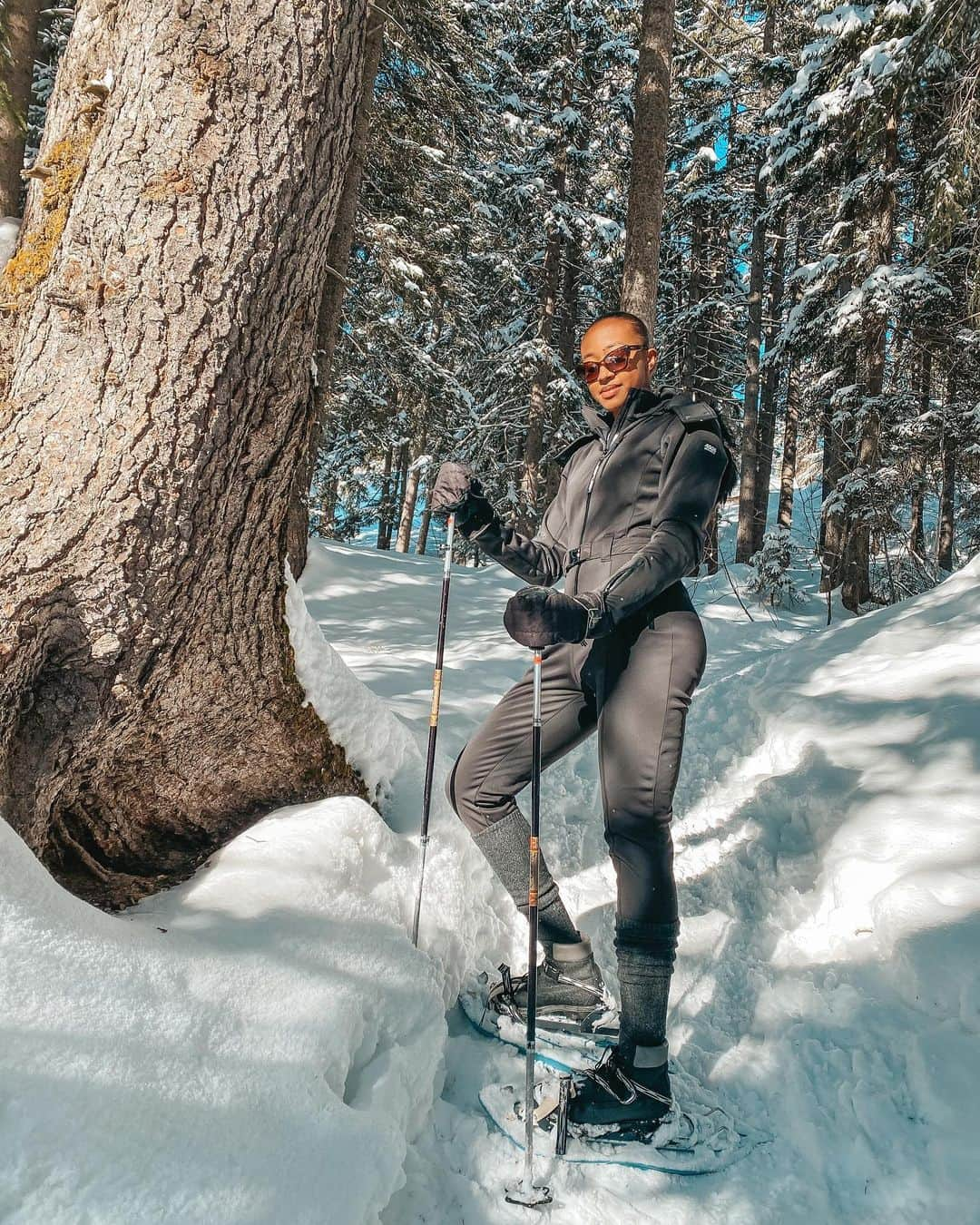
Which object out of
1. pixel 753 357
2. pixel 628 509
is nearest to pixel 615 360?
pixel 628 509

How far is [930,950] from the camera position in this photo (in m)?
2.34

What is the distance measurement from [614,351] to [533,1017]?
2.18 meters

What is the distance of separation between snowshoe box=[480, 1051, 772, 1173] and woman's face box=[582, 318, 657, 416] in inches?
87.4

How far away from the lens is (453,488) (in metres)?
2.63

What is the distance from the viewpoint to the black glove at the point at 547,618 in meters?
2.01

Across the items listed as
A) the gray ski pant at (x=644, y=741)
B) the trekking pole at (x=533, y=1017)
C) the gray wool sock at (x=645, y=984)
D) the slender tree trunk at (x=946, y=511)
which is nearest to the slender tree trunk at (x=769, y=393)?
the slender tree trunk at (x=946, y=511)

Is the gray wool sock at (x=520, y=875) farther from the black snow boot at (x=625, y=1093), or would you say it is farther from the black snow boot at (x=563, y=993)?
the black snow boot at (x=625, y=1093)

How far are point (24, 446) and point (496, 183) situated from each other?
15602 mm

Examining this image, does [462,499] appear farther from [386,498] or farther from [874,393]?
[386,498]

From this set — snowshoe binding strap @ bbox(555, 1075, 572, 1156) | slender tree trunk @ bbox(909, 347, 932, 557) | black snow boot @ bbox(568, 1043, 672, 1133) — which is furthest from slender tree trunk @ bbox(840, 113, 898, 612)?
snowshoe binding strap @ bbox(555, 1075, 572, 1156)

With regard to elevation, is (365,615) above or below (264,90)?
below

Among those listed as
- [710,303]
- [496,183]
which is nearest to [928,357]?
[710,303]

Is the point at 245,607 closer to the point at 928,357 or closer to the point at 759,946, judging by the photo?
the point at 759,946

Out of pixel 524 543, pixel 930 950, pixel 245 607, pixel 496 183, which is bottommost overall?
pixel 930 950
